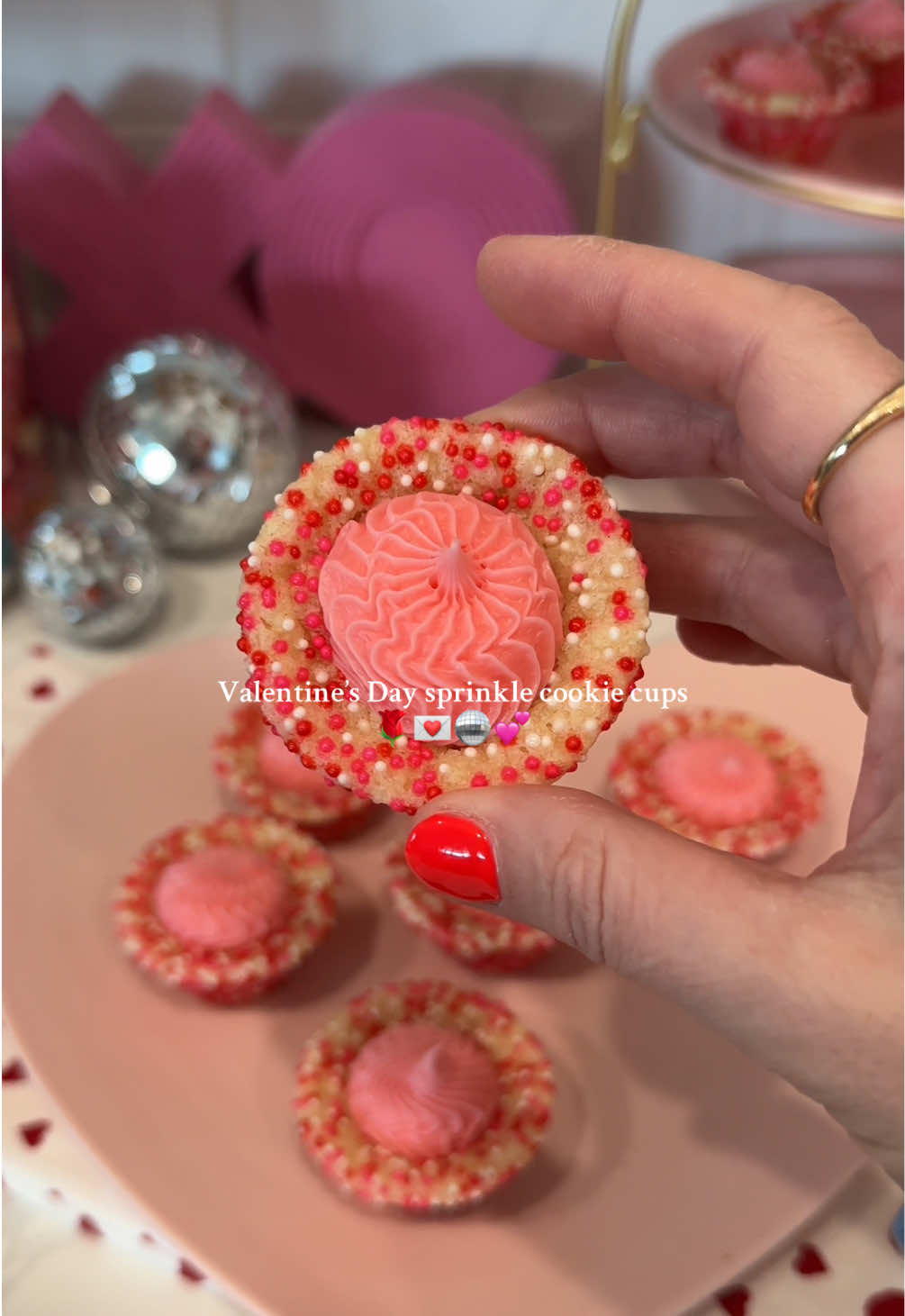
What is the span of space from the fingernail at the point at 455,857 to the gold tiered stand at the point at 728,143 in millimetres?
977

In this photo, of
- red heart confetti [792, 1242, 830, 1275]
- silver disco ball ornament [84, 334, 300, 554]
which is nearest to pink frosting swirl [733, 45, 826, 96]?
silver disco ball ornament [84, 334, 300, 554]

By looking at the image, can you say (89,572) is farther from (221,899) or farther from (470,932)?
(470,932)

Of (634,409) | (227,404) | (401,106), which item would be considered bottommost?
(227,404)

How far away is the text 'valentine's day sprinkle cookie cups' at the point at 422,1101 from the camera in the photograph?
1212mm

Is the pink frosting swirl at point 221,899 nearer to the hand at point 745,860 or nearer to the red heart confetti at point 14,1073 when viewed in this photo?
the red heart confetti at point 14,1073

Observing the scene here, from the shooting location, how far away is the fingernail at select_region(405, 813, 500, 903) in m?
0.89

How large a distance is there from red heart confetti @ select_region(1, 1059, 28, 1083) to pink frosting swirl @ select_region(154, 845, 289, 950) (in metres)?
0.23

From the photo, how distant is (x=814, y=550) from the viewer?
1.29m

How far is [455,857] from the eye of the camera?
90 centimetres

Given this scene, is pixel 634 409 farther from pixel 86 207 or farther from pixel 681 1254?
pixel 86 207

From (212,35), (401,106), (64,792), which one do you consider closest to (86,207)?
(212,35)

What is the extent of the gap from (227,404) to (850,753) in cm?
112

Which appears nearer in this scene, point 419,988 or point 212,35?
point 419,988

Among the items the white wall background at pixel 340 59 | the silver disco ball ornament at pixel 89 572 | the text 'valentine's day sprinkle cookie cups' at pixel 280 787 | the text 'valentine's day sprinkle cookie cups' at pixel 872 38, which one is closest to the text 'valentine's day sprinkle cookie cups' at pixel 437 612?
the text 'valentine's day sprinkle cookie cups' at pixel 280 787
